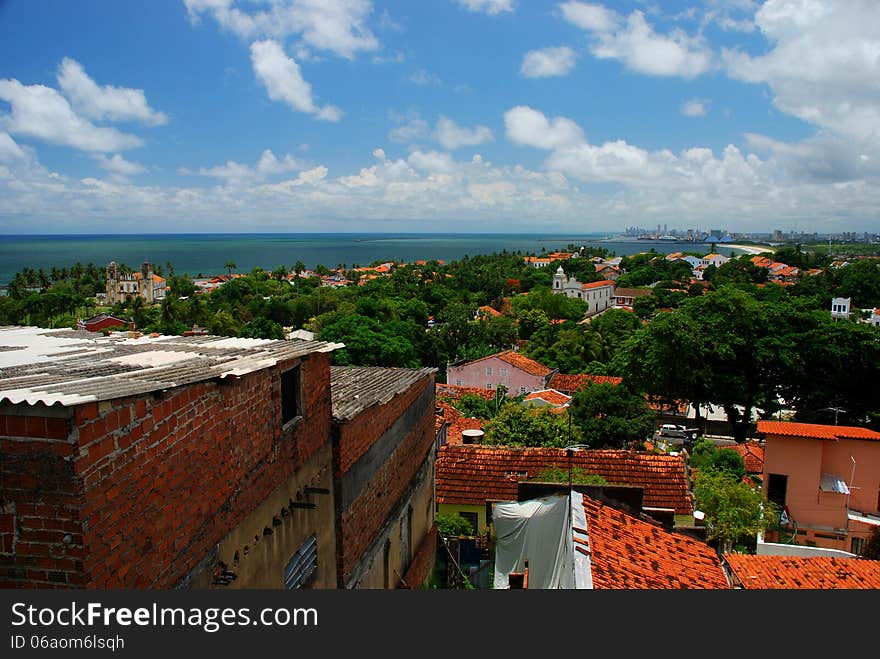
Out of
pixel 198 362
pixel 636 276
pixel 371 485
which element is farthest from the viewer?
pixel 636 276

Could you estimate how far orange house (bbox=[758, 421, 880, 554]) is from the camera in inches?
576

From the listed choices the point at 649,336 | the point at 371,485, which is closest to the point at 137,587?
the point at 371,485

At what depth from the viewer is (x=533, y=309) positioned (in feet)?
210

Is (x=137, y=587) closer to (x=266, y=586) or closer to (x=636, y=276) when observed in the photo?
(x=266, y=586)

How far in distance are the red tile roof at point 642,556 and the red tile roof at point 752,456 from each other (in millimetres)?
11905

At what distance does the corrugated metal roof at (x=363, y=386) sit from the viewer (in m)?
7.21

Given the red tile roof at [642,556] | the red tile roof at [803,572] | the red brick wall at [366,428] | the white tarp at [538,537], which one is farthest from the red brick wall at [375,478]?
the red tile roof at [803,572]

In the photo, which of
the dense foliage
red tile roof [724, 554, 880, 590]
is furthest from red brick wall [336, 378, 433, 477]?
the dense foliage

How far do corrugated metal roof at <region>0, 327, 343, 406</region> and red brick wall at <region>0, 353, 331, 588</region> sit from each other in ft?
0.41

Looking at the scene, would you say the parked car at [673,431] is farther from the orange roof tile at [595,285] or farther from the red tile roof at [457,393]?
the orange roof tile at [595,285]

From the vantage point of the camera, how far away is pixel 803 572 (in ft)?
33.3

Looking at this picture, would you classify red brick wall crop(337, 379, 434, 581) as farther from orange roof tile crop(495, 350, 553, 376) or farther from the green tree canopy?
orange roof tile crop(495, 350, 553, 376)

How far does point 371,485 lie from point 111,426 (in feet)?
16.0

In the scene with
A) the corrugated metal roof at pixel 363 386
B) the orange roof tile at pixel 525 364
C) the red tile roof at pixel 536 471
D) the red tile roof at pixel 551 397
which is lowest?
the red tile roof at pixel 551 397
